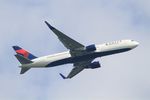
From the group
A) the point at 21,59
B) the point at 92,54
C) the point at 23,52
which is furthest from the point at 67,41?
the point at 23,52

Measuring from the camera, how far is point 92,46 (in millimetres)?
154750

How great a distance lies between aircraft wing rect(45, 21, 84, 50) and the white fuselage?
2290 mm

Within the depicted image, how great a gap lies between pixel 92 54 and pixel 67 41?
727 cm

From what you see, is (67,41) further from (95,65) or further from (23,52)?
(23,52)

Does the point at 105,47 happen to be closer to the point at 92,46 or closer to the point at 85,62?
the point at 92,46

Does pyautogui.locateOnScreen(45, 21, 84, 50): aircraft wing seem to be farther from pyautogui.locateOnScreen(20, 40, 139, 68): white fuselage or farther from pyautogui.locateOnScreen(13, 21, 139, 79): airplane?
pyautogui.locateOnScreen(20, 40, 139, 68): white fuselage

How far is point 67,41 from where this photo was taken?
15325 centimetres

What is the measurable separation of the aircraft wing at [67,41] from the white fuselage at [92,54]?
7.51 ft

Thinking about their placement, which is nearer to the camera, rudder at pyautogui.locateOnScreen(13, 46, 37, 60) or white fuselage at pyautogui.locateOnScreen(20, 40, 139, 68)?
white fuselage at pyautogui.locateOnScreen(20, 40, 139, 68)

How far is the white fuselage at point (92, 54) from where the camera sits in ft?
506

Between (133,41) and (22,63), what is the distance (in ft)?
95.9

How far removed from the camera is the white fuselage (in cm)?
15425

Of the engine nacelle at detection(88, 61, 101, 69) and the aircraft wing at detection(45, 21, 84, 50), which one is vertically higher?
the aircraft wing at detection(45, 21, 84, 50)

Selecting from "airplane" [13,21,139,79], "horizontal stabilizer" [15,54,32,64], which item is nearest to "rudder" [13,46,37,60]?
"airplane" [13,21,139,79]
